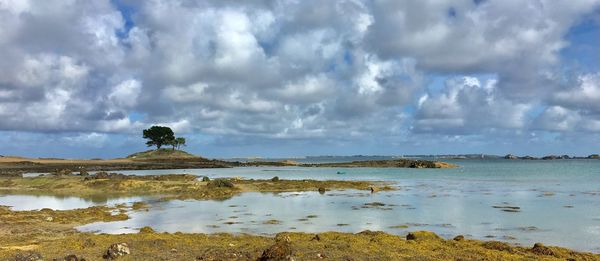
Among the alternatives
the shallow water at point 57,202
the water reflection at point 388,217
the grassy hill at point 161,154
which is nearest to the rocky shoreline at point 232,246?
the water reflection at point 388,217

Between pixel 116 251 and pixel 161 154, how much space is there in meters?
142

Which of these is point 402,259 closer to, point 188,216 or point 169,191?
point 188,216

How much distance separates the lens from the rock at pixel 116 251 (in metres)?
15.4

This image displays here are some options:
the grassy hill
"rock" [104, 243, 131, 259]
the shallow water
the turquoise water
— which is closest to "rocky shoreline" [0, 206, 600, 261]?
"rock" [104, 243, 131, 259]

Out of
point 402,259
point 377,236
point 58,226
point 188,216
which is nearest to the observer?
point 402,259

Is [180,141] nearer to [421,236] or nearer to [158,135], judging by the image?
[158,135]

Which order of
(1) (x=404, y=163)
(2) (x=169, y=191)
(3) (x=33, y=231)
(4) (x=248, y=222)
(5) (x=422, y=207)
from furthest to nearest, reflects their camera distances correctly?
1. (1) (x=404, y=163)
2. (2) (x=169, y=191)
3. (5) (x=422, y=207)
4. (4) (x=248, y=222)
5. (3) (x=33, y=231)

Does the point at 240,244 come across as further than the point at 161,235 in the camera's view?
No

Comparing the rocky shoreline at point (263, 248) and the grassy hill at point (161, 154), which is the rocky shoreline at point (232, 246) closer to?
the rocky shoreline at point (263, 248)

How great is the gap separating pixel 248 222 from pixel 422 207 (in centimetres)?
1408

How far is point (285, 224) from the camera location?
26.2 meters

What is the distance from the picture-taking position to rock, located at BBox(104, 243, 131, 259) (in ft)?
50.5

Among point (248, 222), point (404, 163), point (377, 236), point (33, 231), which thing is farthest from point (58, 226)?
point (404, 163)

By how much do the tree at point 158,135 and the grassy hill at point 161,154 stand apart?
2.72 metres
